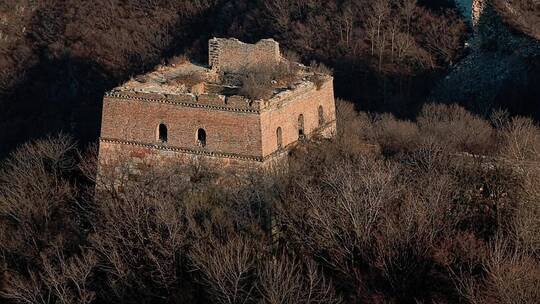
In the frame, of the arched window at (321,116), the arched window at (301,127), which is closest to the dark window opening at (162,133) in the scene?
the arched window at (301,127)

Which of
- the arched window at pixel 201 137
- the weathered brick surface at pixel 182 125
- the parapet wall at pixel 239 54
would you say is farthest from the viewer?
the parapet wall at pixel 239 54

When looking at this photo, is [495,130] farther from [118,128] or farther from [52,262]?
[52,262]

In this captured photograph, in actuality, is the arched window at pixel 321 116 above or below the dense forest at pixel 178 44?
above

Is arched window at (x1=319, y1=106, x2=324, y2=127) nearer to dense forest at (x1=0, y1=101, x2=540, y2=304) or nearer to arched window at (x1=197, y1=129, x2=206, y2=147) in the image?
dense forest at (x1=0, y1=101, x2=540, y2=304)

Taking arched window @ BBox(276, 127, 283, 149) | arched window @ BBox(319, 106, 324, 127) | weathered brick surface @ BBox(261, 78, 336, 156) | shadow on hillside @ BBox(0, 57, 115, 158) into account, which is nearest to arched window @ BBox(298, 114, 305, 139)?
weathered brick surface @ BBox(261, 78, 336, 156)

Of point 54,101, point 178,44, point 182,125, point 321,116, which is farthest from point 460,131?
point 54,101

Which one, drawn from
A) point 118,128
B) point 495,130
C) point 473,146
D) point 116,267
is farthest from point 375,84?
point 116,267

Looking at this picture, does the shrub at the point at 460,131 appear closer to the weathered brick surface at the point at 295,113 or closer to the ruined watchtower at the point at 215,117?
the weathered brick surface at the point at 295,113
